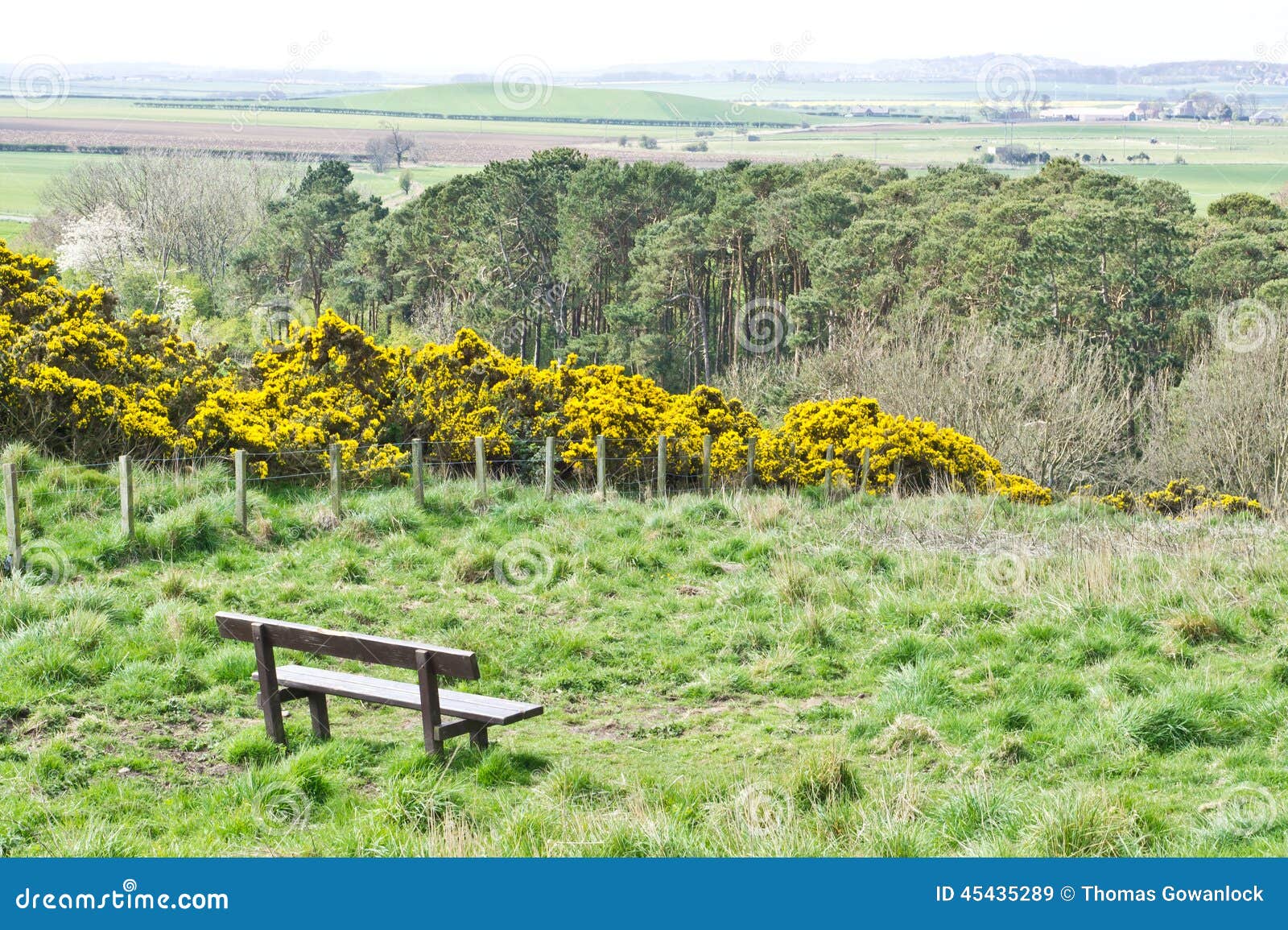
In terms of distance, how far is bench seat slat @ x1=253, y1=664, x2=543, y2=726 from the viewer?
277 inches

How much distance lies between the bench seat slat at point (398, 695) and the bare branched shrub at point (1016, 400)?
26274 mm

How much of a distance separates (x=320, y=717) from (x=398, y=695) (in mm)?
612

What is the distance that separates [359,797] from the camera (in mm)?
6570

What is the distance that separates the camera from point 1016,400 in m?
33.4

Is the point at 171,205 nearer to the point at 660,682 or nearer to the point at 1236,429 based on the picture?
the point at 1236,429

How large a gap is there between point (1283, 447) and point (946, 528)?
66.5 ft

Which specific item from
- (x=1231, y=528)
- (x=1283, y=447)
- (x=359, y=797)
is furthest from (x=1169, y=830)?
(x=1283, y=447)

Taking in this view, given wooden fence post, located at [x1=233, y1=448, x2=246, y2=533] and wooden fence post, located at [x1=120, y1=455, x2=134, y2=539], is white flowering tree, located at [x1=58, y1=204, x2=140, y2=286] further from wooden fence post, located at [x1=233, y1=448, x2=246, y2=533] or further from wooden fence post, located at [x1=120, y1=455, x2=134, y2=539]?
wooden fence post, located at [x1=120, y1=455, x2=134, y2=539]

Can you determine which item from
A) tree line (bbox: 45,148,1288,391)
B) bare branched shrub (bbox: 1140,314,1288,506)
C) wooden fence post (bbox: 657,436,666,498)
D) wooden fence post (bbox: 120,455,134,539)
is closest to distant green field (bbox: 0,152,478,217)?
tree line (bbox: 45,148,1288,391)

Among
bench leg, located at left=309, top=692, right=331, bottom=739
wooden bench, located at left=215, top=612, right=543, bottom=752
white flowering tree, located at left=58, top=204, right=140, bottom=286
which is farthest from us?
white flowering tree, located at left=58, top=204, right=140, bottom=286

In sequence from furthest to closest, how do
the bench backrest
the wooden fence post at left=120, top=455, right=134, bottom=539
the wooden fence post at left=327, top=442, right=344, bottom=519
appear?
the wooden fence post at left=327, top=442, right=344, bottom=519, the wooden fence post at left=120, top=455, right=134, bottom=539, the bench backrest

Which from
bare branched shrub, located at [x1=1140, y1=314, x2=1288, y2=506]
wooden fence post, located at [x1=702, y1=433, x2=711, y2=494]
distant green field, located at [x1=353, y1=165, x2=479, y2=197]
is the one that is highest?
distant green field, located at [x1=353, y1=165, x2=479, y2=197]

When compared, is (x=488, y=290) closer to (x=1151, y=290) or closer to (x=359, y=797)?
(x=1151, y=290)

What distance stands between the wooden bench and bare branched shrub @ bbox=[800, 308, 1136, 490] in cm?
2635
